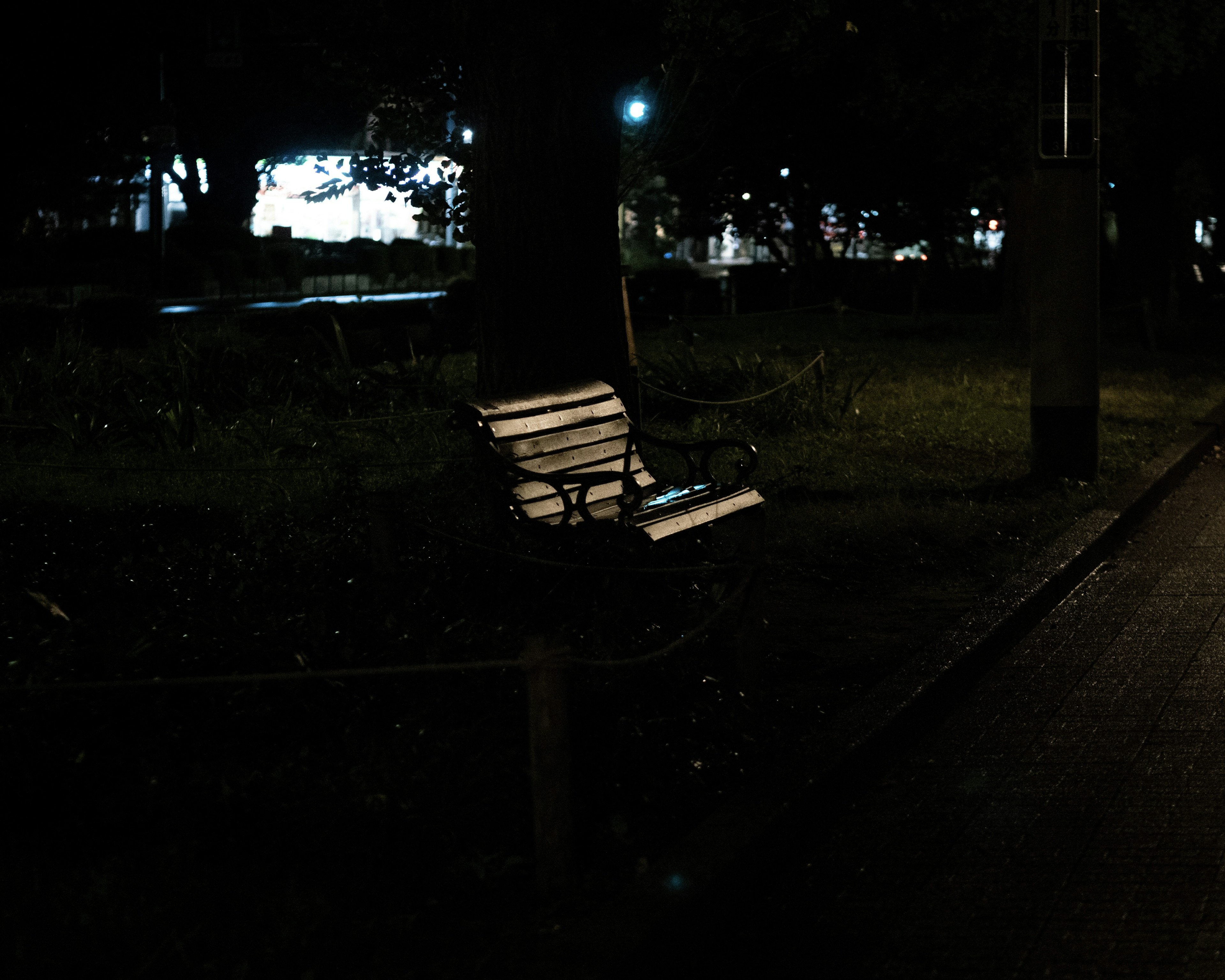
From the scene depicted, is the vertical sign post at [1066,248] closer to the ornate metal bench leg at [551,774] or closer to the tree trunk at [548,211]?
the tree trunk at [548,211]

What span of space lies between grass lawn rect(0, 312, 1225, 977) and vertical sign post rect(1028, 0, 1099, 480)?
0.37 metres

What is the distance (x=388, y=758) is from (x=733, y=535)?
3.68 meters

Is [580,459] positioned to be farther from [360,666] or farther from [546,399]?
[360,666]

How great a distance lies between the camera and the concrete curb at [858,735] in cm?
353

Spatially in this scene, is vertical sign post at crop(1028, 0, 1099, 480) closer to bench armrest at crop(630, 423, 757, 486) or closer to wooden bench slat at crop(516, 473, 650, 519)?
bench armrest at crop(630, 423, 757, 486)

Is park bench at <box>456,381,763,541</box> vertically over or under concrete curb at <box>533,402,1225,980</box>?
over

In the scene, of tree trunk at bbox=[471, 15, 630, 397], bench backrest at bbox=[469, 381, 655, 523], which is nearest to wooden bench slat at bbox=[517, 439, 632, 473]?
bench backrest at bbox=[469, 381, 655, 523]

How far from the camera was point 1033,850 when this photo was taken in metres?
4.44

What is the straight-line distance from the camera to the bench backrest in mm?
6914

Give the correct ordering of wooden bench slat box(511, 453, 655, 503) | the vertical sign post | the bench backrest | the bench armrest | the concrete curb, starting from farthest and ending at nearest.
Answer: the vertical sign post
the bench armrest
the bench backrest
wooden bench slat box(511, 453, 655, 503)
the concrete curb

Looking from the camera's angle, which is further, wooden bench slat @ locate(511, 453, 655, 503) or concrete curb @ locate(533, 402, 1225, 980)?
wooden bench slat @ locate(511, 453, 655, 503)

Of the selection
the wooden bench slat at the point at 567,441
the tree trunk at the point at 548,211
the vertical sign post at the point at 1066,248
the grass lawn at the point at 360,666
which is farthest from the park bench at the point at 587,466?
the vertical sign post at the point at 1066,248

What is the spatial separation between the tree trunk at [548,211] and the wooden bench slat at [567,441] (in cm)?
76

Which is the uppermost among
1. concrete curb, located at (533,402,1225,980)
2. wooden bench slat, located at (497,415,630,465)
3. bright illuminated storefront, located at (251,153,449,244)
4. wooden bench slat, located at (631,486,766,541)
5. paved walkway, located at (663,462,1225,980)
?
bright illuminated storefront, located at (251,153,449,244)
